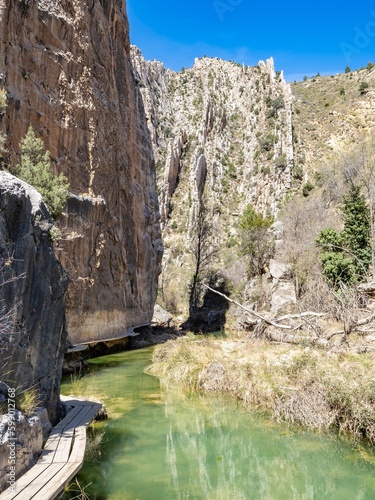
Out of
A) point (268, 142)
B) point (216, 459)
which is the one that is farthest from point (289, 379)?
point (268, 142)

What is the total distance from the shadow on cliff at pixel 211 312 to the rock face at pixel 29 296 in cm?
2237

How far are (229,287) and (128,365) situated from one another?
19.5 m

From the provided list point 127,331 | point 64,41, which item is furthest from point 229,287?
point 64,41

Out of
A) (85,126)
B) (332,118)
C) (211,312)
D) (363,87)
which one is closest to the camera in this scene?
(85,126)

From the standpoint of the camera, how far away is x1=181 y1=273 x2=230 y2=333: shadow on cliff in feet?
103

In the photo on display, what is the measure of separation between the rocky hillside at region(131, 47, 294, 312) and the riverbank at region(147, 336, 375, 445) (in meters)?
36.6

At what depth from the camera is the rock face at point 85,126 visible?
54.7 feet

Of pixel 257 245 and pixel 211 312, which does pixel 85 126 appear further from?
pixel 211 312

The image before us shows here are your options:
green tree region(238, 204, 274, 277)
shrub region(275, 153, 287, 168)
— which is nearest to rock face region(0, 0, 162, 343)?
green tree region(238, 204, 274, 277)

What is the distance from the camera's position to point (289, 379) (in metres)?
9.87

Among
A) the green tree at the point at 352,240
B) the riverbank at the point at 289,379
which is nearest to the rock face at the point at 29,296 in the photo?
the riverbank at the point at 289,379

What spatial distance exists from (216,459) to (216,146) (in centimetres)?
6664

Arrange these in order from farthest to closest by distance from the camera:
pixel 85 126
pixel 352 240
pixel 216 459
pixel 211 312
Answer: pixel 211 312, pixel 352 240, pixel 85 126, pixel 216 459

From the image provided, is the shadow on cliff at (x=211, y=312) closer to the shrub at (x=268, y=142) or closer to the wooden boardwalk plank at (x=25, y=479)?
the wooden boardwalk plank at (x=25, y=479)
